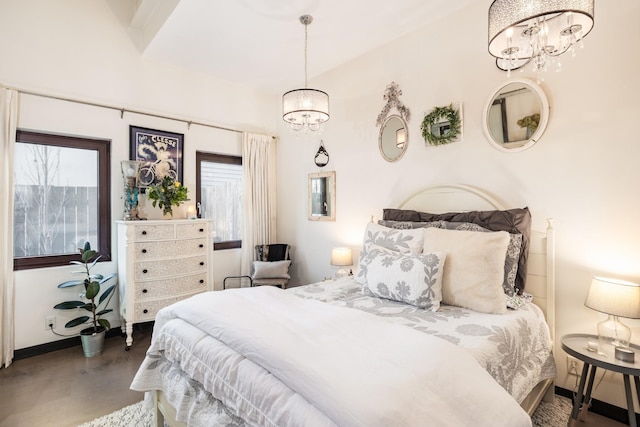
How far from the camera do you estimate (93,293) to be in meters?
2.75

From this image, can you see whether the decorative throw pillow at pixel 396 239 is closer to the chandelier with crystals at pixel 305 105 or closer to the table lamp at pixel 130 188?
the chandelier with crystals at pixel 305 105

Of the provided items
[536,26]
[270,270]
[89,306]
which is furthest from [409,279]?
[89,306]

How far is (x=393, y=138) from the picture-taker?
10.1 ft

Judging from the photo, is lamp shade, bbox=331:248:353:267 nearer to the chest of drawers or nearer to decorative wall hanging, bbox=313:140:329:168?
decorative wall hanging, bbox=313:140:329:168

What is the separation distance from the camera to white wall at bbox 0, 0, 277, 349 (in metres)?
2.75

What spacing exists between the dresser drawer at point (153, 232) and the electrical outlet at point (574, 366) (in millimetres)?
3397

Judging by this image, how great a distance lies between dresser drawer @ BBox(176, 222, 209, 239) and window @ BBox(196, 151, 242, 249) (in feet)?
1.72

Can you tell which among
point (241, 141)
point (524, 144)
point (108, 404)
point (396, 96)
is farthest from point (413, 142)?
point (108, 404)

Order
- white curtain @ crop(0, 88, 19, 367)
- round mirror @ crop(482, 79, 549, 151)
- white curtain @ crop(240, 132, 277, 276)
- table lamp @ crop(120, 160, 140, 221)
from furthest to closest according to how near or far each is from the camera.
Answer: white curtain @ crop(240, 132, 277, 276)
table lamp @ crop(120, 160, 140, 221)
white curtain @ crop(0, 88, 19, 367)
round mirror @ crop(482, 79, 549, 151)

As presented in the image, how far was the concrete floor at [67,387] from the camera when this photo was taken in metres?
2.00

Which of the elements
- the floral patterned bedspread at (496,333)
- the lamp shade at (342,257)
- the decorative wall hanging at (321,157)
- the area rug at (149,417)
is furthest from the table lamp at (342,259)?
the area rug at (149,417)

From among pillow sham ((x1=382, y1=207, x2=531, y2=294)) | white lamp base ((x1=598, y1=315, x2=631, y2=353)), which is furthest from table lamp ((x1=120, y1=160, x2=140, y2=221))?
white lamp base ((x1=598, y1=315, x2=631, y2=353))

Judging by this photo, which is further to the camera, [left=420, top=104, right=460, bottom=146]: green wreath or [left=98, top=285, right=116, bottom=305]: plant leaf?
[left=98, top=285, right=116, bottom=305]: plant leaf

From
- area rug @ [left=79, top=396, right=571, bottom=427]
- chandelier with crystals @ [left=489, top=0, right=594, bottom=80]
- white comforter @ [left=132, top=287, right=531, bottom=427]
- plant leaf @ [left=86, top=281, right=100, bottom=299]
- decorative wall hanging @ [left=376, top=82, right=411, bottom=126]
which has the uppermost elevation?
decorative wall hanging @ [left=376, top=82, right=411, bottom=126]
